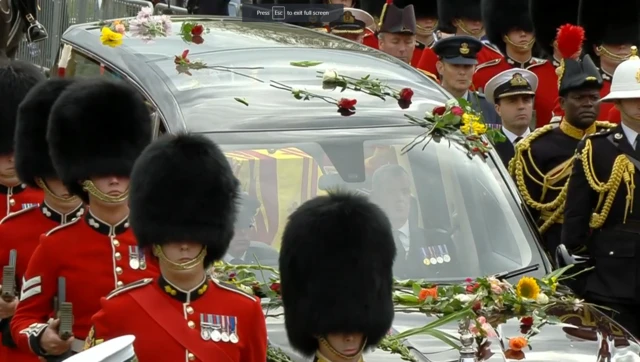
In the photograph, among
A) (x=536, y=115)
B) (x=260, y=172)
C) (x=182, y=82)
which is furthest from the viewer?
(x=536, y=115)

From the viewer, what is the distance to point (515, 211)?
7.78 metres

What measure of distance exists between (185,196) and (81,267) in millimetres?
747

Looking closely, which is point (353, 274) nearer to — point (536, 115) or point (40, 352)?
point (40, 352)

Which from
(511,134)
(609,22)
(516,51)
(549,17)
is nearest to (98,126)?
(511,134)

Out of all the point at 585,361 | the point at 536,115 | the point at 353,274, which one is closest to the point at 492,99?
the point at 536,115

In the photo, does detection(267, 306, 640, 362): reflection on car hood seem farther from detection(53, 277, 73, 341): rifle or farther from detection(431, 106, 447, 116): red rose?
detection(431, 106, 447, 116): red rose

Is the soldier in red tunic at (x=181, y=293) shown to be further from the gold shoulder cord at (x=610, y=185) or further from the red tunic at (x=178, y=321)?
the gold shoulder cord at (x=610, y=185)

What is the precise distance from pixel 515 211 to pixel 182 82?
1.57 m

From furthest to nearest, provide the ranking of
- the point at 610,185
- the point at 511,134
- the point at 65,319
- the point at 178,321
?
the point at 511,134, the point at 610,185, the point at 65,319, the point at 178,321

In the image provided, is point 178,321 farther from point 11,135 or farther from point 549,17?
point 549,17

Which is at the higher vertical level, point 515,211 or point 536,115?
point 515,211

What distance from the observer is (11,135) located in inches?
312

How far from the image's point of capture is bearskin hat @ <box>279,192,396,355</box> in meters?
5.64

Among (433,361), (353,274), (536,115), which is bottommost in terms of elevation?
(536,115)
